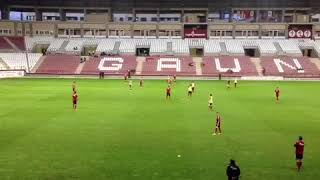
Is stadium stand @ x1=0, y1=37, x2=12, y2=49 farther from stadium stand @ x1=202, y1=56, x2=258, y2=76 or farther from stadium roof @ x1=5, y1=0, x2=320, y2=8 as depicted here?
stadium stand @ x1=202, y1=56, x2=258, y2=76

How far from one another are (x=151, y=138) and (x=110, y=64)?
61.4m

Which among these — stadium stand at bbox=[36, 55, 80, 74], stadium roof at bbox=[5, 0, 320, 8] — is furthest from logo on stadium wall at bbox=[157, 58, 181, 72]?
stadium roof at bbox=[5, 0, 320, 8]

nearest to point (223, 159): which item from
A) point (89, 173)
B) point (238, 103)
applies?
point (89, 173)

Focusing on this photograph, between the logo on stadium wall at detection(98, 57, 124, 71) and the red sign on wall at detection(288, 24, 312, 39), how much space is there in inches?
1377

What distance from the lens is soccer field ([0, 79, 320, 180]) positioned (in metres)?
18.4

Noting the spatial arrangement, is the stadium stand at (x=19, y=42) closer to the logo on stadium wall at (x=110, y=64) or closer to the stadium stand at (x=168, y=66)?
the logo on stadium wall at (x=110, y=64)

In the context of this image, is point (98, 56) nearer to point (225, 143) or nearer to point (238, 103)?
point (238, 103)

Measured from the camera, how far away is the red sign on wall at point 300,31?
94.0 m

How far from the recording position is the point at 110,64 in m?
85.1

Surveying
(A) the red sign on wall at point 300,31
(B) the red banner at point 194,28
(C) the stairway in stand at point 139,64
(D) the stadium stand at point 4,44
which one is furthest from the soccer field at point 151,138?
(A) the red sign on wall at point 300,31

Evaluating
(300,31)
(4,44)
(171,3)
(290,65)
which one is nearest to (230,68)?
(290,65)

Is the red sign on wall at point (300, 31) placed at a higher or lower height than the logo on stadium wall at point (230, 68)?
higher

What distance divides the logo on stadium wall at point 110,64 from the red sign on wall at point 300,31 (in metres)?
35.0

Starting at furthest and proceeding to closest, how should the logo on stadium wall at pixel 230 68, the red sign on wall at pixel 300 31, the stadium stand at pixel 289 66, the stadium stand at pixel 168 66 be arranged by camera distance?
the red sign on wall at pixel 300 31 < the logo on stadium wall at pixel 230 68 < the stadium stand at pixel 168 66 < the stadium stand at pixel 289 66
